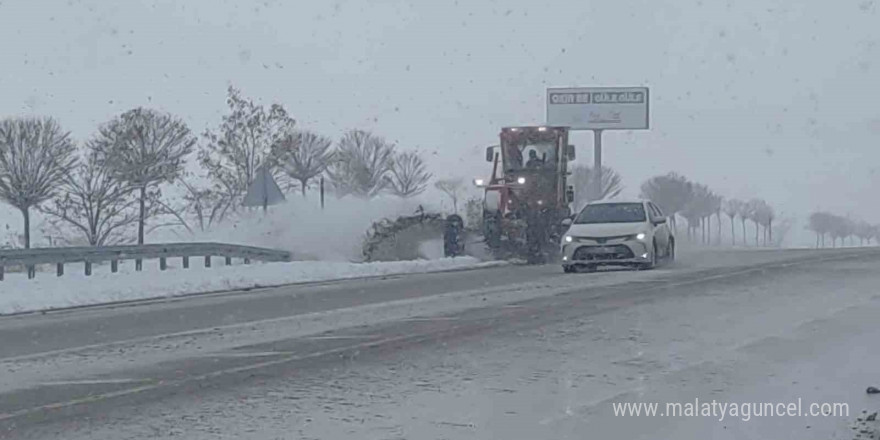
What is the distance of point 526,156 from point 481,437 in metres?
24.1

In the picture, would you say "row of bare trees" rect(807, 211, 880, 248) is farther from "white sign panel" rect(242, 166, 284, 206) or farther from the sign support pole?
"white sign panel" rect(242, 166, 284, 206)

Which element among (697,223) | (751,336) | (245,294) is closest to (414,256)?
(245,294)

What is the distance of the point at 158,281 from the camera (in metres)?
23.1

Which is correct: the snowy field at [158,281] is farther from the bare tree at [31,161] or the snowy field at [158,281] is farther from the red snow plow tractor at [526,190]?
the bare tree at [31,161]

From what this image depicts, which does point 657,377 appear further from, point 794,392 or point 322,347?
point 322,347

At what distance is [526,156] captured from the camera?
31516 mm

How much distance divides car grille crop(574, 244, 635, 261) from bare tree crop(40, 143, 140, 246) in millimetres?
35618

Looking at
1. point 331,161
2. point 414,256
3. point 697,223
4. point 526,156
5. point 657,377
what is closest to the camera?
point 657,377

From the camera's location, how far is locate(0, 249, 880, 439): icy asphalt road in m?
8.19

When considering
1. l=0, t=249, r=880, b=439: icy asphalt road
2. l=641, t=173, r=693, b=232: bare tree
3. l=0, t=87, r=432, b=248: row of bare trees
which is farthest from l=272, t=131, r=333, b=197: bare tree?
l=0, t=249, r=880, b=439: icy asphalt road

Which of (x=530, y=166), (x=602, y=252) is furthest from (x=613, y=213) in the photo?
(x=530, y=166)

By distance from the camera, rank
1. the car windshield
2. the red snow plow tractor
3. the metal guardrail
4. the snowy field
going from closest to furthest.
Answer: the snowy field → the metal guardrail → the car windshield → the red snow plow tractor

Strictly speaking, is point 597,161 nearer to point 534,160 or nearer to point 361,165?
point 361,165

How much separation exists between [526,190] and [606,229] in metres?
6.93
